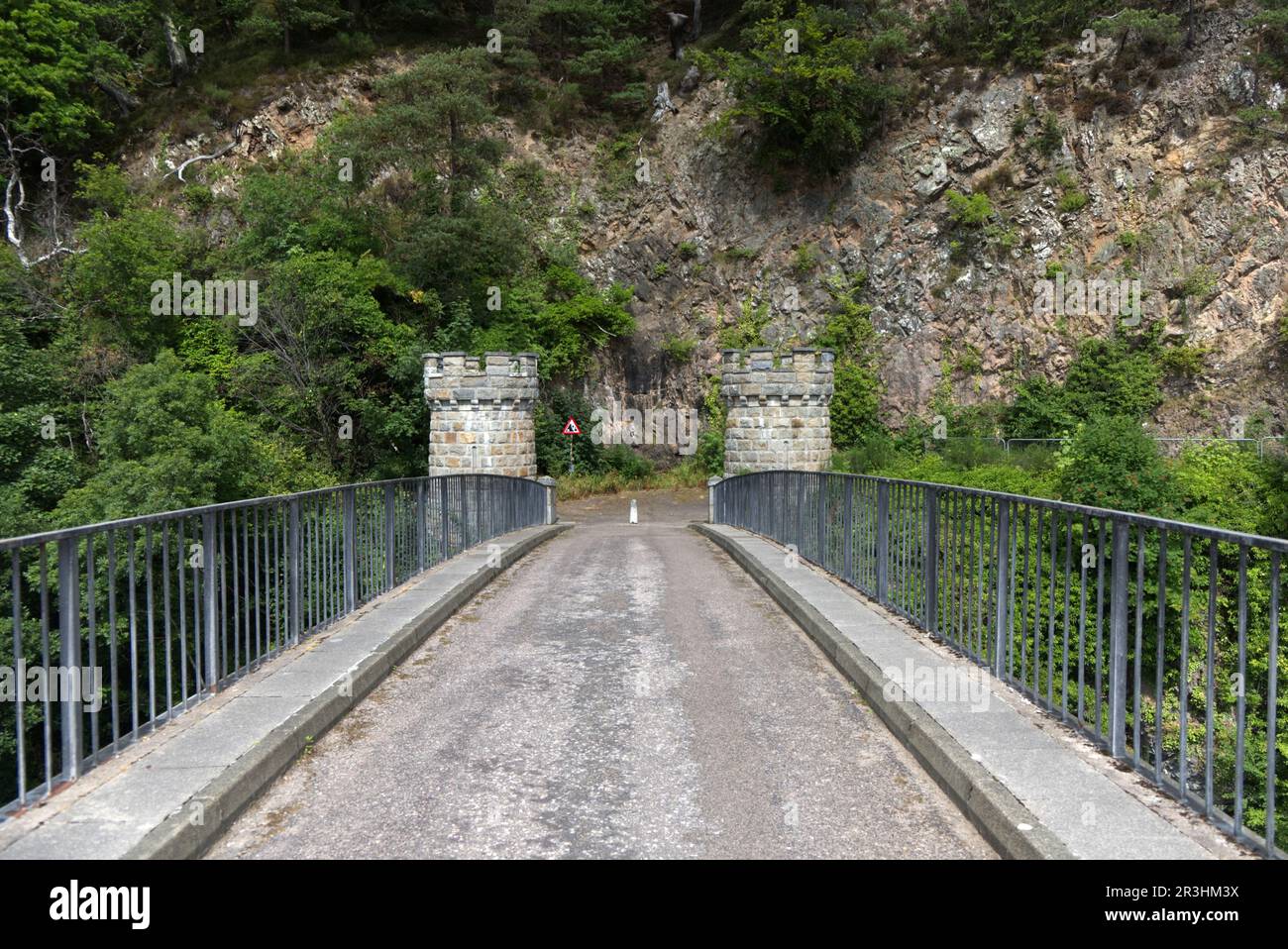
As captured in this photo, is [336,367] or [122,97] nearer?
[336,367]

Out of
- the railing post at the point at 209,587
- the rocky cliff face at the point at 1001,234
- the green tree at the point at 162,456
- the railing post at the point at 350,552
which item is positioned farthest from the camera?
the rocky cliff face at the point at 1001,234

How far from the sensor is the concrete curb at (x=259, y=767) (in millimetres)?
3531

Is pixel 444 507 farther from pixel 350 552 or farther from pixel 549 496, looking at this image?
pixel 549 496

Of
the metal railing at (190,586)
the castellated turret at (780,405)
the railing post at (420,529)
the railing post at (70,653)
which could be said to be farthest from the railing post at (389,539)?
the castellated turret at (780,405)

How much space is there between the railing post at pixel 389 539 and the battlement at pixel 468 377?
706 inches

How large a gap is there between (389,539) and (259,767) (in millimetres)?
5403

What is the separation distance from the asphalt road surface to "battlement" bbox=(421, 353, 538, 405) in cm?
1949

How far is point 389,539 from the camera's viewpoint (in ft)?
31.6

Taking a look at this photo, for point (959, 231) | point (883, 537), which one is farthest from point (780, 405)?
point (883, 537)

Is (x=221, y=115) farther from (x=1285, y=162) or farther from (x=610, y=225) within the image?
(x=1285, y=162)

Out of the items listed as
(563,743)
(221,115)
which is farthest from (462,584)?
(221,115)

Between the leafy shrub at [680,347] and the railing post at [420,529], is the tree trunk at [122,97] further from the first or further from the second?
the railing post at [420,529]

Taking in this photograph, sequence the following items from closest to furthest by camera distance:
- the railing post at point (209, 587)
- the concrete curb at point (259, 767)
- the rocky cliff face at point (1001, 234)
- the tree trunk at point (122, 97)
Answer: the concrete curb at point (259, 767), the railing post at point (209, 587), the rocky cliff face at point (1001, 234), the tree trunk at point (122, 97)

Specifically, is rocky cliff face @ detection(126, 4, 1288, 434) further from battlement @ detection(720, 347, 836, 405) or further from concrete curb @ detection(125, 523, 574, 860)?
concrete curb @ detection(125, 523, 574, 860)
